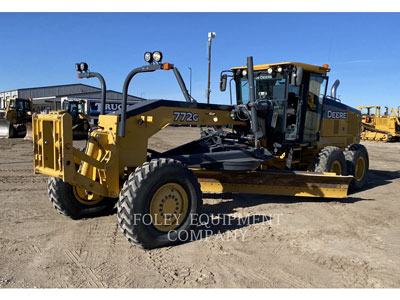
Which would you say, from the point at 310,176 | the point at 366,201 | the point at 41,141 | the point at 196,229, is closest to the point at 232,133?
the point at 310,176

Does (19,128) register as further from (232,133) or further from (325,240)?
(325,240)

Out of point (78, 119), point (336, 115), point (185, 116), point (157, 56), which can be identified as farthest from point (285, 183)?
point (78, 119)

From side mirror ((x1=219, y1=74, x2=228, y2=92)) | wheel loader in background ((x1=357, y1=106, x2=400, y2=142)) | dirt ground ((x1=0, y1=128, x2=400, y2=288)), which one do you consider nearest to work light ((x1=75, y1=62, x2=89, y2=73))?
dirt ground ((x1=0, y1=128, x2=400, y2=288))

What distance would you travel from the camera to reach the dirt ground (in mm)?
3666

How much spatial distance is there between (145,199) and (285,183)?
3246 millimetres

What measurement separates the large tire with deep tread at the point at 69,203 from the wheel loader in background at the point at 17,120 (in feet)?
52.3

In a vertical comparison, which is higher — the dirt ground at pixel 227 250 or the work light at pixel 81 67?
the work light at pixel 81 67

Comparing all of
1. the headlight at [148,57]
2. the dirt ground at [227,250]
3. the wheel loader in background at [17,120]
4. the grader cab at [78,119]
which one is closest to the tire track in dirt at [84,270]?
the dirt ground at [227,250]

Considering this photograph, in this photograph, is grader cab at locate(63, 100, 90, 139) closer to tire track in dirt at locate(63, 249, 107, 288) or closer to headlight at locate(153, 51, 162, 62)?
tire track in dirt at locate(63, 249, 107, 288)

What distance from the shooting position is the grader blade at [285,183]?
21.7ft

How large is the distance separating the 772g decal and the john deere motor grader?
Result: 15 mm

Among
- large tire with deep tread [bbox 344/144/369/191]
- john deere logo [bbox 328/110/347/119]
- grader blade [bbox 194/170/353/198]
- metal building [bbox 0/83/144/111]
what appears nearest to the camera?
grader blade [bbox 194/170/353/198]

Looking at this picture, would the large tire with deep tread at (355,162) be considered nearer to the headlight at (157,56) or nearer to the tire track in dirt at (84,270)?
the headlight at (157,56)

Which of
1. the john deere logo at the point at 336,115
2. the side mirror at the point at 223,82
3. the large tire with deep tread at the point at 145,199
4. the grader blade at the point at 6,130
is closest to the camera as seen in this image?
the large tire with deep tread at the point at 145,199
